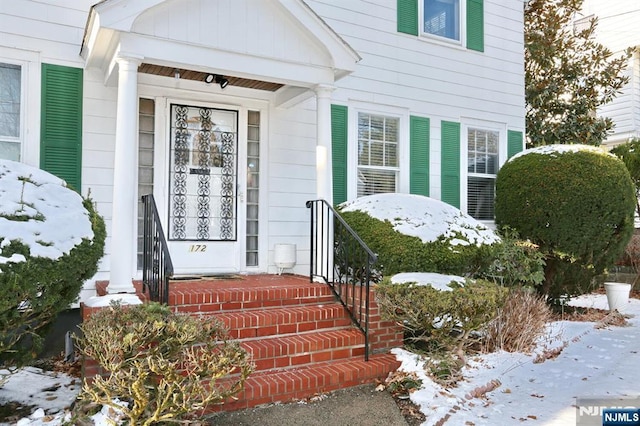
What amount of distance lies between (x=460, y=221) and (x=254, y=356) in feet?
10.3

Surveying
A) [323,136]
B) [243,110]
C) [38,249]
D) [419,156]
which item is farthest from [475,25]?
[38,249]

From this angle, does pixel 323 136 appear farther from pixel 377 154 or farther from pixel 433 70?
pixel 433 70

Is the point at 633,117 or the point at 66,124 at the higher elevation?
the point at 633,117

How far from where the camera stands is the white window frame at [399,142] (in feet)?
21.9

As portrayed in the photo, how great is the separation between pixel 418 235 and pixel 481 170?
3067 millimetres

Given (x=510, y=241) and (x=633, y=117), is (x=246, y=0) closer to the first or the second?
(x=510, y=241)

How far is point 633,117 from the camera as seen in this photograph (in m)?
12.6

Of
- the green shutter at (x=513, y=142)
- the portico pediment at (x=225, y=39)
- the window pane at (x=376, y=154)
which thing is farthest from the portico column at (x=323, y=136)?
the green shutter at (x=513, y=142)

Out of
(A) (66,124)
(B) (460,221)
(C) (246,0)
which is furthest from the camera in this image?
(B) (460,221)

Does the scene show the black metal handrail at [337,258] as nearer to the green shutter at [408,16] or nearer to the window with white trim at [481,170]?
the window with white trim at [481,170]

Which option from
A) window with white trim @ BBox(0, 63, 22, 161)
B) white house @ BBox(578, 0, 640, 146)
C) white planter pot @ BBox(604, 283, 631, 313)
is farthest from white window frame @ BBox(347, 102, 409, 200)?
white house @ BBox(578, 0, 640, 146)

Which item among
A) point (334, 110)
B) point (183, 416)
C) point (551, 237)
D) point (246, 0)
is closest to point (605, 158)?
point (551, 237)

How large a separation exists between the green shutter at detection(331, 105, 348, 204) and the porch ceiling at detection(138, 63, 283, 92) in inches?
39.3

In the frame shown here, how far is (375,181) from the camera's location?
6.93 meters
